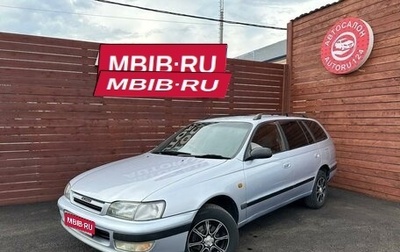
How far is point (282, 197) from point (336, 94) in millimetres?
3432

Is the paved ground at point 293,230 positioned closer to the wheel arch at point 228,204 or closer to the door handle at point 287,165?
the wheel arch at point 228,204

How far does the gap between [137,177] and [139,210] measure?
0.49 meters

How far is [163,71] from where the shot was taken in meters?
6.57

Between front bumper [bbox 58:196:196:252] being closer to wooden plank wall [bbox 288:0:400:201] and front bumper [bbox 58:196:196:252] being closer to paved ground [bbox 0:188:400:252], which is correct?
paved ground [bbox 0:188:400:252]

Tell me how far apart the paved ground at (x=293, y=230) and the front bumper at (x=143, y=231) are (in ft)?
2.92

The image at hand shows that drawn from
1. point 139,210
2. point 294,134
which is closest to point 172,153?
point 139,210

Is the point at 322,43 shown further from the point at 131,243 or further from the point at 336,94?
the point at 131,243

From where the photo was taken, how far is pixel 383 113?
592cm

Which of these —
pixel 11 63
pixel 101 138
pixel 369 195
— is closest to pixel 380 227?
pixel 369 195

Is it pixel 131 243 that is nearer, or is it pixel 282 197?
pixel 131 243

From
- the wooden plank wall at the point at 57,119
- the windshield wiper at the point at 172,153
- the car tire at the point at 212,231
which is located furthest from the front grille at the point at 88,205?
the wooden plank wall at the point at 57,119

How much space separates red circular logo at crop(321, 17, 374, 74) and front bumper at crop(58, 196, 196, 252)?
191 inches

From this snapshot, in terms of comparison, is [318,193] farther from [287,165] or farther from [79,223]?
[79,223]

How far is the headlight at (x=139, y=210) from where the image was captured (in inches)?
108
